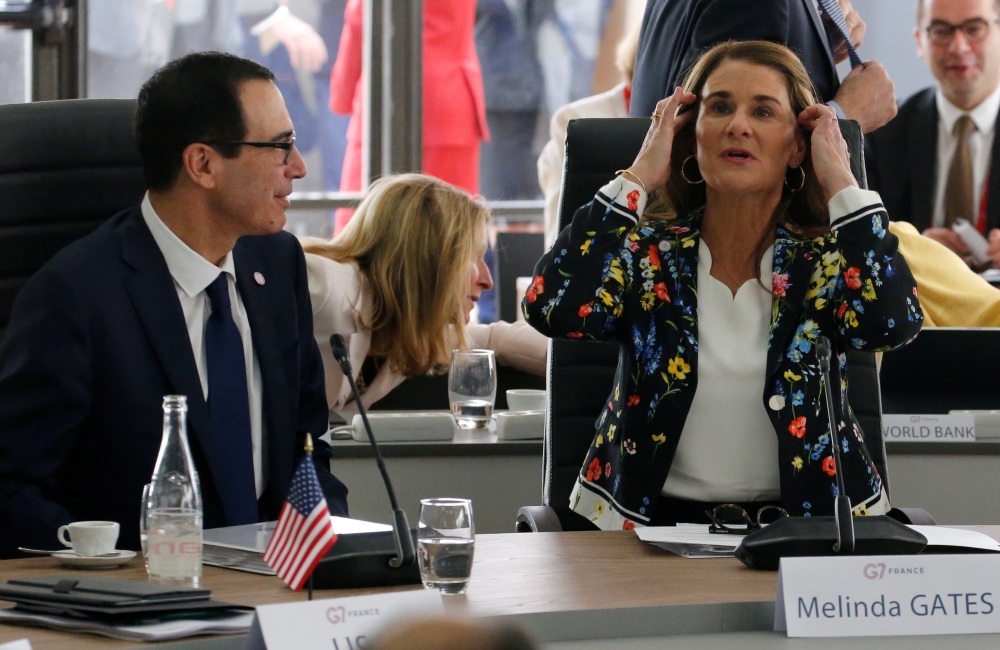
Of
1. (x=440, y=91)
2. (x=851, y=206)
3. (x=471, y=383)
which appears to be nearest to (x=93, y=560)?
(x=851, y=206)

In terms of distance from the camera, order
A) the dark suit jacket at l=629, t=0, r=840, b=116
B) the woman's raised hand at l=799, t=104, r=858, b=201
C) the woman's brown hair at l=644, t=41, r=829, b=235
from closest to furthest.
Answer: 1. the woman's raised hand at l=799, t=104, r=858, b=201
2. the woman's brown hair at l=644, t=41, r=829, b=235
3. the dark suit jacket at l=629, t=0, r=840, b=116

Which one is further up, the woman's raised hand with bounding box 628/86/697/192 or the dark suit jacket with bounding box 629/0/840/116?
the dark suit jacket with bounding box 629/0/840/116

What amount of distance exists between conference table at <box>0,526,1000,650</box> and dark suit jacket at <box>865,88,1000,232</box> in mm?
3510

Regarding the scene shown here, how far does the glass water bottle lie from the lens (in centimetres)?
132

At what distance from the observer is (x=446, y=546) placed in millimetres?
1327

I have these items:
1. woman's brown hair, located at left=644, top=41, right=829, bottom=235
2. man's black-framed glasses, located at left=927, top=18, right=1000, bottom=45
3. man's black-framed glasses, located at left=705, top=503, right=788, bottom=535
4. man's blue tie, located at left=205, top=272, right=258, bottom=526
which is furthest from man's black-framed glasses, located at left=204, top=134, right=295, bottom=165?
man's black-framed glasses, located at left=927, top=18, right=1000, bottom=45

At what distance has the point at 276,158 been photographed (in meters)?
2.02

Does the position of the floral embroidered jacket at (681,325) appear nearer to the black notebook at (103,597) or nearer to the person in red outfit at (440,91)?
the black notebook at (103,597)

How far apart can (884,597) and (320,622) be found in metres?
0.55

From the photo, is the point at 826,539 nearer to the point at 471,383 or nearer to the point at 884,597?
the point at 884,597

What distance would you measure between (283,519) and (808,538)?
568mm

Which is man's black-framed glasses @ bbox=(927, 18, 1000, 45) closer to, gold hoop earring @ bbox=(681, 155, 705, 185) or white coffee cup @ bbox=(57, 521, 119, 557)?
gold hoop earring @ bbox=(681, 155, 705, 185)

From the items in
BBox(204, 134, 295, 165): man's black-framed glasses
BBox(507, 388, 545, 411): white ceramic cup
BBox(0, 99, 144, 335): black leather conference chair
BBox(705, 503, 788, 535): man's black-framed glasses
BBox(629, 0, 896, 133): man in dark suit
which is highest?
BBox(629, 0, 896, 133): man in dark suit

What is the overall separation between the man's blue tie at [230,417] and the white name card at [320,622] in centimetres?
67
